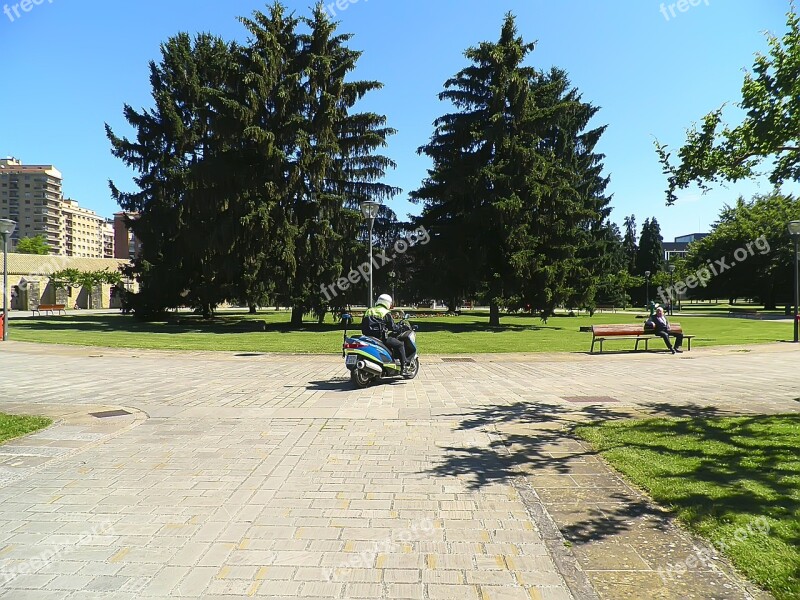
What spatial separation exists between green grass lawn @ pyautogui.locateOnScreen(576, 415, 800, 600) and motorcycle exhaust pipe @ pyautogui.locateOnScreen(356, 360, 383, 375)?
443cm

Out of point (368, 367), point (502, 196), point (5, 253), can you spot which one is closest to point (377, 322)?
point (368, 367)

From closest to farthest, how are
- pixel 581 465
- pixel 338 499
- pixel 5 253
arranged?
pixel 338 499 < pixel 581 465 < pixel 5 253

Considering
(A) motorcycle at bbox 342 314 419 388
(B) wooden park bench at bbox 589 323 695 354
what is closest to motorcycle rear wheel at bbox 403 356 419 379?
(A) motorcycle at bbox 342 314 419 388

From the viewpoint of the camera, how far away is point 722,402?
8477 mm

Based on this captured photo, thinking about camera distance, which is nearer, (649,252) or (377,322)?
(377,322)

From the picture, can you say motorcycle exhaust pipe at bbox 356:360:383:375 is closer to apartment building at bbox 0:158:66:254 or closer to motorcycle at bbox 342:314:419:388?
motorcycle at bbox 342:314:419:388

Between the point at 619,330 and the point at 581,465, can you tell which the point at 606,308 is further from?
the point at 581,465

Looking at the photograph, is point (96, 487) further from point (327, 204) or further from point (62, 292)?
→ point (62, 292)

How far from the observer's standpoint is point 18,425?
6.74m

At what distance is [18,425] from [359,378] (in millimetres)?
5471

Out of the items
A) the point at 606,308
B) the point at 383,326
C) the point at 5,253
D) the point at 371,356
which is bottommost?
the point at 371,356

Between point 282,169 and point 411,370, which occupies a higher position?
point 282,169

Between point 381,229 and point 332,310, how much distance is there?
249 inches

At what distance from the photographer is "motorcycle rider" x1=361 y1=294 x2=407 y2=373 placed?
34.0ft
